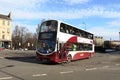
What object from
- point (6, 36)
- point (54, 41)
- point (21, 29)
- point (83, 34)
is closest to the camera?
point (54, 41)

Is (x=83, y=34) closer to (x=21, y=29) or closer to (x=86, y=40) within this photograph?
(x=86, y=40)

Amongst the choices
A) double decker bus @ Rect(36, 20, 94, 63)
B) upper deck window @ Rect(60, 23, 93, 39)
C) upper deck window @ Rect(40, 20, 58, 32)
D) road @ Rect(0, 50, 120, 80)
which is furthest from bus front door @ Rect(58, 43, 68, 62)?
upper deck window @ Rect(40, 20, 58, 32)

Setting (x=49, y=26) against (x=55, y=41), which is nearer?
(x=55, y=41)

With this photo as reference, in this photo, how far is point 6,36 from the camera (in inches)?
3967

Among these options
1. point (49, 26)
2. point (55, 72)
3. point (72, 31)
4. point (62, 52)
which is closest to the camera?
point (55, 72)

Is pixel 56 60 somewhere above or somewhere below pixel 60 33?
below

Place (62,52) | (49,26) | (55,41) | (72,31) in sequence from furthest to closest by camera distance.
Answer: (72,31), (62,52), (49,26), (55,41)

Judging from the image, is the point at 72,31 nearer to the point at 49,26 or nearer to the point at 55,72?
the point at 49,26

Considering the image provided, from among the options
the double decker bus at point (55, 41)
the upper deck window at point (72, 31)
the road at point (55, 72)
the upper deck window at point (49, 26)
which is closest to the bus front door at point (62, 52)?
the double decker bus at point (55, 41)

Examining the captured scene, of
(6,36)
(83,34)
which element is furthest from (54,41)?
(6,36)

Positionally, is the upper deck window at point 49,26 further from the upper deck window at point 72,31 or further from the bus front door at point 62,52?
the bus front door at point 62,52

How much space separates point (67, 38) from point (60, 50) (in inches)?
79.2

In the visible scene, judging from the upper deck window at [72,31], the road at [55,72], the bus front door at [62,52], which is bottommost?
the road at [55,72]

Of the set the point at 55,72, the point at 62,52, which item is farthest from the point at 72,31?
the point at 55,72
